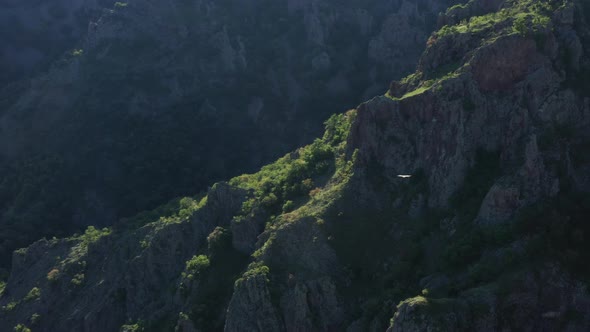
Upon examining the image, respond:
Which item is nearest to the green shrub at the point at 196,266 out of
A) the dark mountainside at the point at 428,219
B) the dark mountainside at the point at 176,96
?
the dark mountainside at the point at 428,219

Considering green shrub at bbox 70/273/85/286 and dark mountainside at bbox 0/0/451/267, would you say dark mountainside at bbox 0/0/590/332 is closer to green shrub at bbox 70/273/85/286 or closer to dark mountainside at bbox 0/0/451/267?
green shrub at bbox 70/273/85/286

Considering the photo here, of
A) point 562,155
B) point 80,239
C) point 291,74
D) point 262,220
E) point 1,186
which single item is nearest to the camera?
point 562,155

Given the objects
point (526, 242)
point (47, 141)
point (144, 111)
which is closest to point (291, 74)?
point (144, 111)

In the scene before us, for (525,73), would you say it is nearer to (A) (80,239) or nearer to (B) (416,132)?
(B) (416,132)

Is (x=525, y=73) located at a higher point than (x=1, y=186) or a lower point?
lower

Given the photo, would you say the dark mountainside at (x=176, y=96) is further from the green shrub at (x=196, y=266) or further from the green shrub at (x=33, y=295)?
the green shrub at (x=196, y=266)

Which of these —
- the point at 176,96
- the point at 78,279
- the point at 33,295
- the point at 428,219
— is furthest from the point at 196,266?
the point at 176,96

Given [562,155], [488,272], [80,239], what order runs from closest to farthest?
[488,272] → [562,155] → [80,239]

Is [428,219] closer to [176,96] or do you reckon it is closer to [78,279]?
[78,279]
